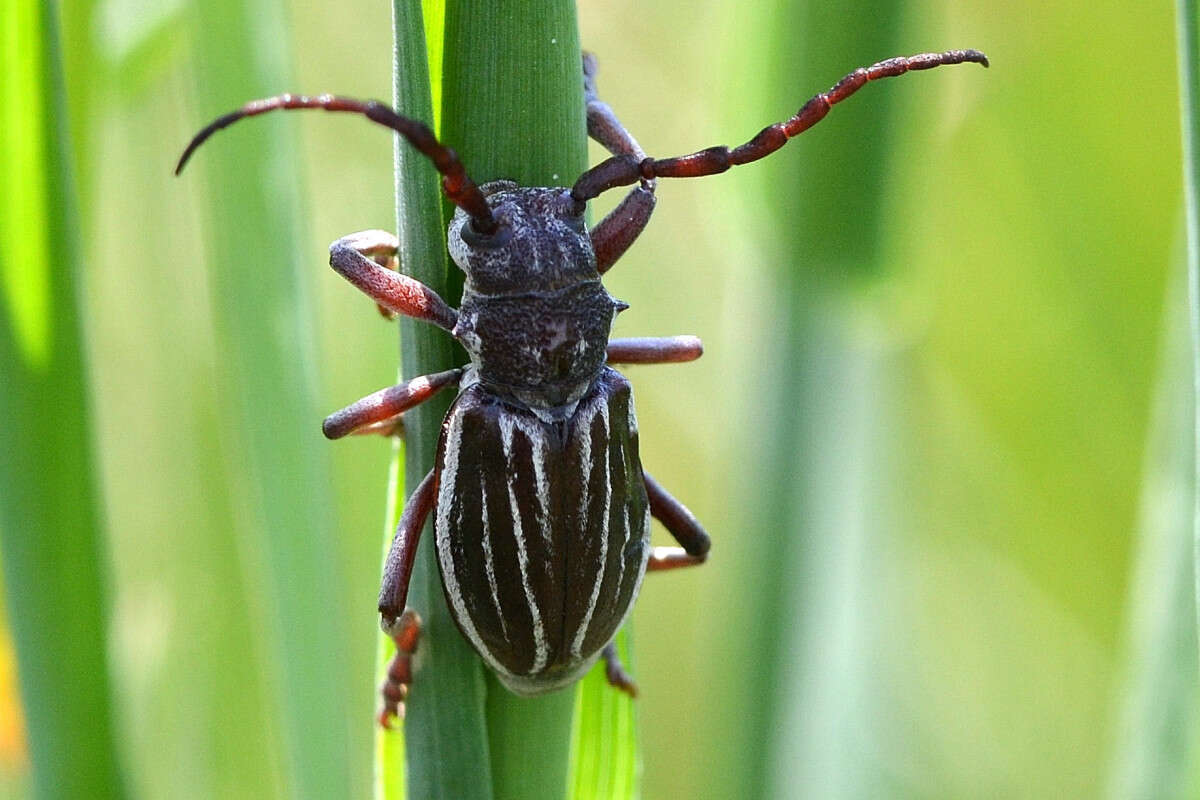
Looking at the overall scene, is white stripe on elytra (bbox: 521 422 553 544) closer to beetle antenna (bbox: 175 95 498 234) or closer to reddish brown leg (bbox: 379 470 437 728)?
reddish brown leg (bbox: 379 470 437 728)

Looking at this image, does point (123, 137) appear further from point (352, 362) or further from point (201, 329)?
point (352, 362)

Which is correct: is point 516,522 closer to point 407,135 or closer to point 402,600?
point 402,600

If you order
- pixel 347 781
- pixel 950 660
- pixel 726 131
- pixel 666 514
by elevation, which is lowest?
pixel 950 660

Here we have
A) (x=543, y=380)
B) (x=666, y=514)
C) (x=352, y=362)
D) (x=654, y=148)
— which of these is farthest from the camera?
(x=654, y=148)

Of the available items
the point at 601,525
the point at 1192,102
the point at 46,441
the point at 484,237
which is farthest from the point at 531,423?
the point at 1192,102

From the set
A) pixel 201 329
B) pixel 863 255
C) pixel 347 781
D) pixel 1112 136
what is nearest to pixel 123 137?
pixel 201 329

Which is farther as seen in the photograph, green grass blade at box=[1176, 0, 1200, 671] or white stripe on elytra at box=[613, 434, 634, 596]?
white stripe on elytra at box=[613, 434, 634, 596]

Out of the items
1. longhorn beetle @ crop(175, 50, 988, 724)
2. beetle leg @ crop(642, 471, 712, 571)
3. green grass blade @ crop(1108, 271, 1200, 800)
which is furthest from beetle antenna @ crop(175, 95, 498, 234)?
green grass blade @ crop(1108, 271, 1200, 800)
